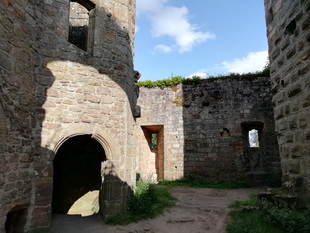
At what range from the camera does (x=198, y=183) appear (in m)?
9.46

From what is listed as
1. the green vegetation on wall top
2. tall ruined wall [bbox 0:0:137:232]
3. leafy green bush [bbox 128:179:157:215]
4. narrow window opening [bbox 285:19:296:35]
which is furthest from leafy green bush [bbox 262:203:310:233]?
the green vegetation on wall top

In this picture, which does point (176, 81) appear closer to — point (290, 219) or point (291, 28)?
point (291, 28)

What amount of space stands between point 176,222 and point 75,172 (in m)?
3.55

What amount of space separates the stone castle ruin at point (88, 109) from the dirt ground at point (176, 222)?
39 cm

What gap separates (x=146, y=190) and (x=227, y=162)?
4.68 meters

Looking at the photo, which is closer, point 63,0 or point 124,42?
point 63,0

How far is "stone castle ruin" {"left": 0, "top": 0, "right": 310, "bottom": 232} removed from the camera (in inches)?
132

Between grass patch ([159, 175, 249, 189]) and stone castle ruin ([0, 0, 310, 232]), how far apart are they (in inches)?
14.7

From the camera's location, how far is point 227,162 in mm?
9477

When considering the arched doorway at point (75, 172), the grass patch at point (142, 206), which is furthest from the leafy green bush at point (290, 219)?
the arched doorway at point (75, 172)

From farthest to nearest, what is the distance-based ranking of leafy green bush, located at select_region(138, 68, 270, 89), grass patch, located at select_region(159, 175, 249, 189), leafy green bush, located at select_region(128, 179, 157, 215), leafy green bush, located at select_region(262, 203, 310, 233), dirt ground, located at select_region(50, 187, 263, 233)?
leafy green bush, located at select_region(138, 68, 270, 89) < grass patch, located at select_region(159, 175, 249, 189) < leafy green bush, located at select_region(128, 179, 157, 215) < dirt ground, located at select_region(50, 187, 263, 233) < leafy green bush, located at select_region(262, 203, 310, 233)

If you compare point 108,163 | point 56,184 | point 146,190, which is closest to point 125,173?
point 108,163

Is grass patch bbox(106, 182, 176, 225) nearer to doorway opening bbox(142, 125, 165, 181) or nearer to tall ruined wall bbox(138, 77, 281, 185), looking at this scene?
tall ruined wall bbox(138, 77, 281, 185)

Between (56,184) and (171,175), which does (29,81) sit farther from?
(171,175)
